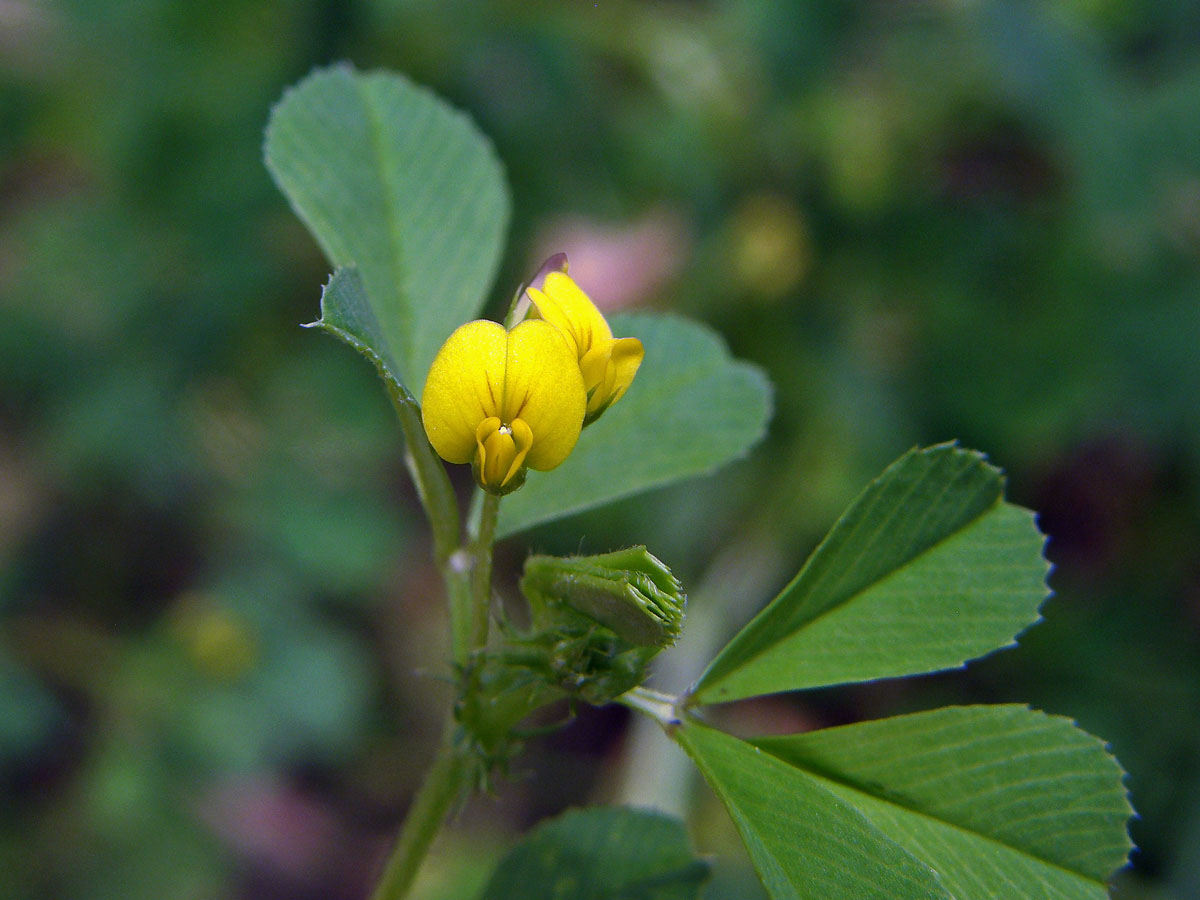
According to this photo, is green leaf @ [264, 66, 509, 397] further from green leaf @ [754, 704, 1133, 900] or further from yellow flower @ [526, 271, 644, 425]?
green leaf @ [754, 704, 1133, 900]

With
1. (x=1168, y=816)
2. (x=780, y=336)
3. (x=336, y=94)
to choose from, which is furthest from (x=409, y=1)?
(x=1168, y=816)

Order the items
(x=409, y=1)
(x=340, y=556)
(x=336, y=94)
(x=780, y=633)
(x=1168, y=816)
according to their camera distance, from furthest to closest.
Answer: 1. (x=340, y=556)
2. (x=409, y=1)
3. (x=1168, y=816)
4. (x=336, y=94)
5. (x=780, y=633)

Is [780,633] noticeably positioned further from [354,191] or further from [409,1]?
[409,1]

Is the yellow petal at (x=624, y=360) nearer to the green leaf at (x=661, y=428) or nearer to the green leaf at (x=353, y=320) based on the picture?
the green leaf at (x=353, y=320)

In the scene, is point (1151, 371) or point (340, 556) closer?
point (1151, 371)

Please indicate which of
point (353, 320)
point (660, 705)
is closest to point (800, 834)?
point (660, 705)

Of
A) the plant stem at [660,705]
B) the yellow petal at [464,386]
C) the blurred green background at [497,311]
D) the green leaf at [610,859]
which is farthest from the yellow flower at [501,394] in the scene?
the blurred green background at [497,311]

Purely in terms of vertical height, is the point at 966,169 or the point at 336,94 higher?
the point at 336,94

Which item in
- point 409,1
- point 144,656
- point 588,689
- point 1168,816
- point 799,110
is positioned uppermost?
point 409,1

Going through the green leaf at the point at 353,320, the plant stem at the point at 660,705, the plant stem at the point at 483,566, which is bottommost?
the plant stem at the point at 660,705
